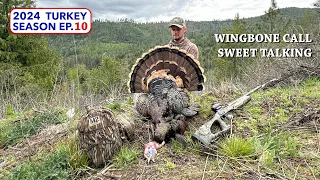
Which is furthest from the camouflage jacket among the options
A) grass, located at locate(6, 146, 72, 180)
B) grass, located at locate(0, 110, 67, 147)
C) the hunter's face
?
grass, located at locate(6, 146, 72, 180)

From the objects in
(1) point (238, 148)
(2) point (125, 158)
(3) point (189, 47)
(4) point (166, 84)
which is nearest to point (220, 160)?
(1) point (238, 148)

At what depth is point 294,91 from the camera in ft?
19.8

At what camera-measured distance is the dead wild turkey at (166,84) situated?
409 cm

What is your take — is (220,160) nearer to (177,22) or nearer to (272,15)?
(177,22)

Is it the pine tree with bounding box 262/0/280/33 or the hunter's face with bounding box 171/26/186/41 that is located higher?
the pine tree with bounding box 262/0/280/33

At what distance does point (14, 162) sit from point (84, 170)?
134cm

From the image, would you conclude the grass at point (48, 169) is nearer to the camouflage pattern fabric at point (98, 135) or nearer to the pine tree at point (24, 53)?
the camouflage pattern fabric at point (98, 135)

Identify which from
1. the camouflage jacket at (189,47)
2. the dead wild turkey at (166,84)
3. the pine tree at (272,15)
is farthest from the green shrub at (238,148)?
the pine tree at (272,15)

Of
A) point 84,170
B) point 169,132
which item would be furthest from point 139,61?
point 84,170

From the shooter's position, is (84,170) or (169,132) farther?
(169,132)

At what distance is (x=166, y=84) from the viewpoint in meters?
4.23

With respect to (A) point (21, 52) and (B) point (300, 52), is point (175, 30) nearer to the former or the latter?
(B) point (300, 52)

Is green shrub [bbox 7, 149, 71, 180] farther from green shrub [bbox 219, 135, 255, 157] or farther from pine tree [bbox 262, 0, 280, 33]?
pine tree [bbox 262, 0, 280, 33]

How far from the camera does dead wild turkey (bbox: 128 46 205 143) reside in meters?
4.09
